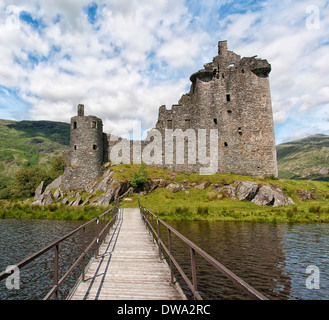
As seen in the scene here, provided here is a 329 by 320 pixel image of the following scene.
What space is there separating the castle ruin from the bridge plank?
88.0ft

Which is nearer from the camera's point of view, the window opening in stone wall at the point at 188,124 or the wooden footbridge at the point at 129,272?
the wooden footbridge at the point at 129,272

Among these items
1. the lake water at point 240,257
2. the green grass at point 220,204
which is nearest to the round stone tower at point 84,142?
the green grass at point 220,204

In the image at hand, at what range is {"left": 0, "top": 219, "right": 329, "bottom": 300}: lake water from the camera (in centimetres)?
840

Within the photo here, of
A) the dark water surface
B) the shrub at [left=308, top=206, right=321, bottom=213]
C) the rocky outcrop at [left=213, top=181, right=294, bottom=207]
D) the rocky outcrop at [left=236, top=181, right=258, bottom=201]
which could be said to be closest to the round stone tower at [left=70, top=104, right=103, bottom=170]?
the dark water surface

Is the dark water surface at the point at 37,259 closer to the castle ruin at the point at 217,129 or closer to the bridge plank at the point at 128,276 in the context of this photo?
the bridge plank at the point at 128,276

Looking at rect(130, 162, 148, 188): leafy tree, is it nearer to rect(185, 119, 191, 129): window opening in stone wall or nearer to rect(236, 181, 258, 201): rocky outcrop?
rect(185, 119, 191, 129): window opening in stone wall

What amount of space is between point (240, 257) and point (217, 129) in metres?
27.0

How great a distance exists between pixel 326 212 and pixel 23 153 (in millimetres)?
194464

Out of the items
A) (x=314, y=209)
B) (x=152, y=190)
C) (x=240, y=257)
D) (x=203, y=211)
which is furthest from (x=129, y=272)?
(x=152, y=190)

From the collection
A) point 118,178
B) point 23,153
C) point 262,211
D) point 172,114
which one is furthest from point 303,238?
point 23,153

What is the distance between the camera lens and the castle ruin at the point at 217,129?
1398 inches

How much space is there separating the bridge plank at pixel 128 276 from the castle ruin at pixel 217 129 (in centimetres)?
2683
